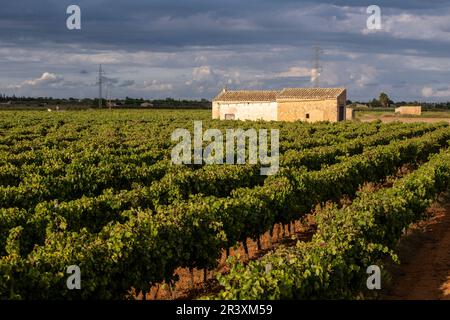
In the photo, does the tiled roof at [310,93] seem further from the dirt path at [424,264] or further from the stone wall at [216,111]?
the dirt path at [424,264]

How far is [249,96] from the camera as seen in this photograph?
226 feet

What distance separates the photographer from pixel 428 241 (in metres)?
17.6

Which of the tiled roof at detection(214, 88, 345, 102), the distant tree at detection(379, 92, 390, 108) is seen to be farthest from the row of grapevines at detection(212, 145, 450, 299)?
the distant tree at detection(379, 92, 390, 108)

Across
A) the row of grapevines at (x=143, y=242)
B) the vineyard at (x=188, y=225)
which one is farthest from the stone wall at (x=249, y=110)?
the row of grapevines at (x=143, y=242)

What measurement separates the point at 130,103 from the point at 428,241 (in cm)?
14150

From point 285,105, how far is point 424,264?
51.7m

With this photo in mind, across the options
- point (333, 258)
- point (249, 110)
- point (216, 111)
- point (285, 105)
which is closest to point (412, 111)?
point (285, 105)

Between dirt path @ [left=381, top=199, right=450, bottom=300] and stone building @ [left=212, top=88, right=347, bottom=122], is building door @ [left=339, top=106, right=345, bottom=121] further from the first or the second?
dirt path @ [left=381, top=199, right=450, bottom=300]

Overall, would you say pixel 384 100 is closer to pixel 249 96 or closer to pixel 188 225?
pixel 249 96

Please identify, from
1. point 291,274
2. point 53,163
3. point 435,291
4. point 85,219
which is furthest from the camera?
point 53,163

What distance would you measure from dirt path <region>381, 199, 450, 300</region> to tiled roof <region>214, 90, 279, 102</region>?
157 feet

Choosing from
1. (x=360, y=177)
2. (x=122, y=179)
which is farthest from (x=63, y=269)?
(x=360, y=177)

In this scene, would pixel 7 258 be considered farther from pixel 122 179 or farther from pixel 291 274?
pixel 122 179

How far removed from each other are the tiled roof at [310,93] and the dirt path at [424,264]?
44.8 meters
